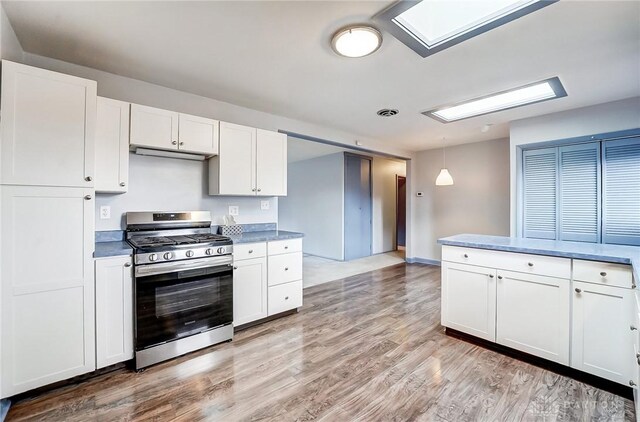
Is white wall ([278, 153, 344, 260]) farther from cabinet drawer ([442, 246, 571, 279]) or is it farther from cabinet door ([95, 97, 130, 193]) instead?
cabinet door ([95, 97, 130, 193])

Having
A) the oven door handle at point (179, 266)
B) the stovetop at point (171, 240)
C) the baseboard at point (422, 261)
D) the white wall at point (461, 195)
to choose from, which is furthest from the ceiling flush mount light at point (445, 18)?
the baseboard at point (422, 261)

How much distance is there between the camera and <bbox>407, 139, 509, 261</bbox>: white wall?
5.11 meters

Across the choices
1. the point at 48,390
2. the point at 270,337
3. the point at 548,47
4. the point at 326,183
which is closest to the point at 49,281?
the point at 48,390

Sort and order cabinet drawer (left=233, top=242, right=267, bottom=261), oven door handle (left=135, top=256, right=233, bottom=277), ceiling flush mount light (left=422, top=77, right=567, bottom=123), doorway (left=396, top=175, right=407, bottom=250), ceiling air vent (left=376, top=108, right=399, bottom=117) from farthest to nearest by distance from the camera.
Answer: doorway (left=396, top=175, right=407, bottom=250)
ceiling air vent (left=376, top=108, right=399, bottom=117)
ceiling flush mount light (left=422, top=77, right=567, bottom=123)
cabinet drawer (left=233, top=242, right=267, bottom=261)
oven door handle (left=135, top=256, right=233, bottom=277)

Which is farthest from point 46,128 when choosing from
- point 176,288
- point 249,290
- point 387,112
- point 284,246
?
point 387,112

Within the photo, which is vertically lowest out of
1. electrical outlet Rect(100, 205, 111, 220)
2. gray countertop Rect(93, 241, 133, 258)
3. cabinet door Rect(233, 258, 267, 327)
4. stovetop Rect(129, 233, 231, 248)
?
cabinet door Rect(233, 258, 267, 327)

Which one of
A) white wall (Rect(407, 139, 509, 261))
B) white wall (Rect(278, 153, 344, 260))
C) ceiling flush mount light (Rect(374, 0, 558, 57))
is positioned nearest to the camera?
ceiling flush mount light (Rect(374, 0, 558, 57))

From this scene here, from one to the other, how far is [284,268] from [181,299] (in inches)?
44.3

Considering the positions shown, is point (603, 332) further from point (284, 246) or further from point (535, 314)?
point (284, 246)

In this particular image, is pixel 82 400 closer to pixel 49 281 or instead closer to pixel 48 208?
pixel 49 281

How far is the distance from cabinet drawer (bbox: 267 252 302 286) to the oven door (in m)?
0.52

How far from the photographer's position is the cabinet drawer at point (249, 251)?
277 centimetres

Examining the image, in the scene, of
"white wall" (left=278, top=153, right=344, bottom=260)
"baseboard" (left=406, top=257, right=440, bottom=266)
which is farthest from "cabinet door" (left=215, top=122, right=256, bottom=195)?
"baseboard" (left=406, top=257, right=440, bottom=266)

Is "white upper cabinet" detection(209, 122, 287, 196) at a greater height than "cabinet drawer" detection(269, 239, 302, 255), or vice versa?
"white upper cabinet" detection(209, 122, 287, 196)
